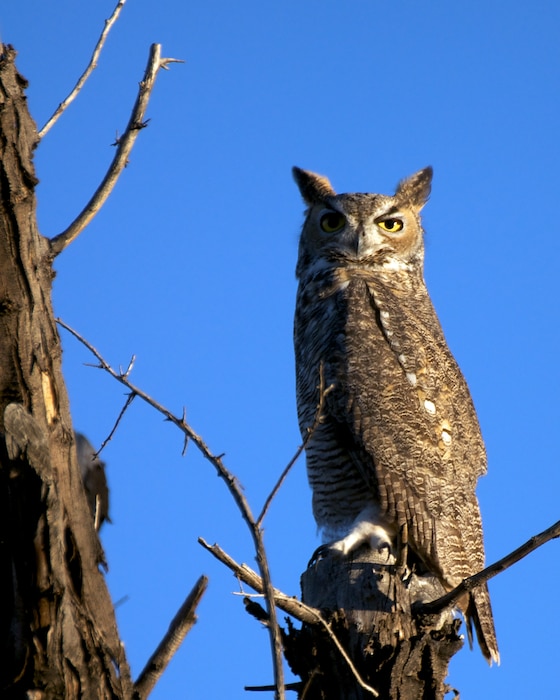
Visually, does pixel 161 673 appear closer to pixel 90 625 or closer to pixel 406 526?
pixel 90 625

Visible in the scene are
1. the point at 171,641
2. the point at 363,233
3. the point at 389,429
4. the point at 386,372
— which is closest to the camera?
the point at 171,641

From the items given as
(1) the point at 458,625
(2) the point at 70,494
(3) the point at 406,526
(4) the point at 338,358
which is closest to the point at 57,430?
(2) the point at 70,494

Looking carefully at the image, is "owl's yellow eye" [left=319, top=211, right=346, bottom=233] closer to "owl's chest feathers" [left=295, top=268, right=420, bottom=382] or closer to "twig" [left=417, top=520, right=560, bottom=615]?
"owl's chest feathers" [left=295, top=268, right=420, bottom=382]

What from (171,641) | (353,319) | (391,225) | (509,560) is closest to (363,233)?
(391,225)

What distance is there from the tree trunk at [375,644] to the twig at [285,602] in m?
0.09

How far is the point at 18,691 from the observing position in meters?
1.86

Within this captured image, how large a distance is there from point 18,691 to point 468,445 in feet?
10.2

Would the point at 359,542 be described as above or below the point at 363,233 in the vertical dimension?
below

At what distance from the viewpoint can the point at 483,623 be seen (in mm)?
4004

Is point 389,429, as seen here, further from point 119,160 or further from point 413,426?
point 119,160

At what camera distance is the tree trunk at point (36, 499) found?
1.88 m

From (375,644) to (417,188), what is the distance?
11.5 feet

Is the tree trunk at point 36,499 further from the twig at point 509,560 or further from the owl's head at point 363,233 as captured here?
the owl's head at point 363,233

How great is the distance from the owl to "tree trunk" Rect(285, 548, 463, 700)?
0.49 meters
